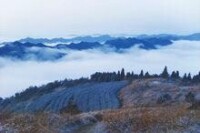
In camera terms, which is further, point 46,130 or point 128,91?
point 128,91

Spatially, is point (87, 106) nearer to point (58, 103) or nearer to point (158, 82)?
point (58, 103)

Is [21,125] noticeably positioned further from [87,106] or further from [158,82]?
[158,82]

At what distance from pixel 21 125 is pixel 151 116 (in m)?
9.86

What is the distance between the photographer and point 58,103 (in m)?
186

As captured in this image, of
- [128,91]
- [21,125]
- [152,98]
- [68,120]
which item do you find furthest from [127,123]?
[128,91]

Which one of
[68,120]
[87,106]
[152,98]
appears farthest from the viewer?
[87,106]

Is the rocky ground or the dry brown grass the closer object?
the rocky ground

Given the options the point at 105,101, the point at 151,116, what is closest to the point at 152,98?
the point at 105,101

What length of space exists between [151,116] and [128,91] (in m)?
148

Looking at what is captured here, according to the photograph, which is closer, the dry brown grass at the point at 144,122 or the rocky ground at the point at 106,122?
the rocky ground at the point at 106,122

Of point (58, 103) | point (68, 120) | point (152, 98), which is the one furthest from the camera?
point (58, 103)

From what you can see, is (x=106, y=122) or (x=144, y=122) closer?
(x=144, y=122)

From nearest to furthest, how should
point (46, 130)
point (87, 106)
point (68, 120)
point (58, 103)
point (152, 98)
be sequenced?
point (46, 130) → point (68, 120) → point (152, 98) → point (87, 106) → point (58, 103)

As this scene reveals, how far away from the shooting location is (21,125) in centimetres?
3778
